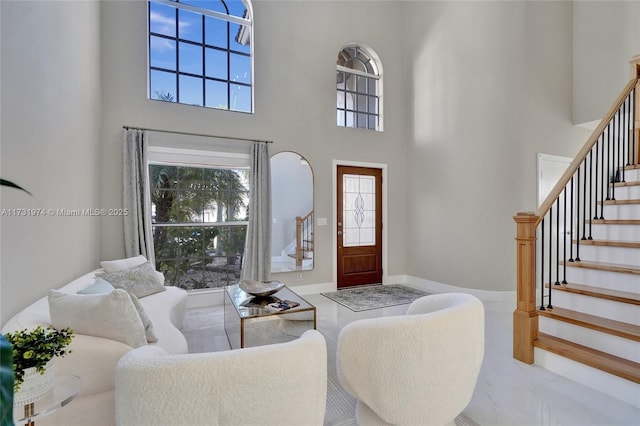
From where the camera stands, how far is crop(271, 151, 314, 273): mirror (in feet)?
17.3

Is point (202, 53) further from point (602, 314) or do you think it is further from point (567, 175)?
point (602, 314)

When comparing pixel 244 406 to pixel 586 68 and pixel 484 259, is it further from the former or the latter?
pixel 586 68

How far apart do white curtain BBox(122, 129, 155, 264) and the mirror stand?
6.23ft

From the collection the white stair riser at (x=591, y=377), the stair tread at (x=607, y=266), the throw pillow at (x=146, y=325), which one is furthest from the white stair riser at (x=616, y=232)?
the throw pillow at (x=146, y=325)

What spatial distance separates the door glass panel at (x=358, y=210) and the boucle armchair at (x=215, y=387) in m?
4.17

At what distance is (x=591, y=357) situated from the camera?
7.32 ft

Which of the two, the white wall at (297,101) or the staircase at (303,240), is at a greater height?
the white wall at (297,101)

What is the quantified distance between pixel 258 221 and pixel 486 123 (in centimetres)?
363

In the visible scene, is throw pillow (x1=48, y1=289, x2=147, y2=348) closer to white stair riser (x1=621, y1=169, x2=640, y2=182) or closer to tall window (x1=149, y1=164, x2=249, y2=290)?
tall window (x1=149, y1=164, x2=249, y2=290)

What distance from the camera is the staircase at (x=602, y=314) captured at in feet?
7.03

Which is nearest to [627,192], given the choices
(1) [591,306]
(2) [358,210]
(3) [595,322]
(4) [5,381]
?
(1) [591,306]

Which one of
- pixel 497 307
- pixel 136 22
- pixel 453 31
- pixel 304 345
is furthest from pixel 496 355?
pixel 136 22

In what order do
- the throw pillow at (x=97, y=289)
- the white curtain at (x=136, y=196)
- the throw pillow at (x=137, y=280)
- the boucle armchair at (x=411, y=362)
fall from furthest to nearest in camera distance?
the white curtain at (x=136, y=196), the throw pillow at (x=137, y=280), the throw pillow at (x=97, y=289), the boucle armchair at (x=411, y=362)

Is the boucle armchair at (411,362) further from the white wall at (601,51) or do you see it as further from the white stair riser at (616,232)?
the white wall at (601,51)
